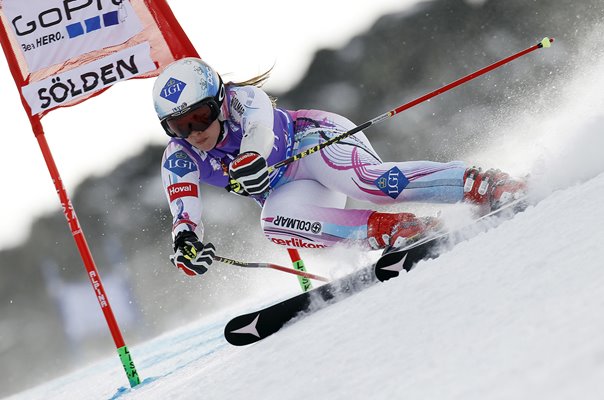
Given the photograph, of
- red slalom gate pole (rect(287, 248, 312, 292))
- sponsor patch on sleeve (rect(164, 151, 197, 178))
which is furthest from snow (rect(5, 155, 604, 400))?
red slalom gate pole (rect(287, 248, 312, 292))

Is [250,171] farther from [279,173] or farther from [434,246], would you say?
[434,246]

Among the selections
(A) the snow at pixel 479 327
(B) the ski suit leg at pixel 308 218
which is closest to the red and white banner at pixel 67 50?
(B) the ski suit leg at pixel 308 218

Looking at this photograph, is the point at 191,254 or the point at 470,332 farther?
the point at 191,254

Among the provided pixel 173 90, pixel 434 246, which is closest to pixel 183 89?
pixel 173 90

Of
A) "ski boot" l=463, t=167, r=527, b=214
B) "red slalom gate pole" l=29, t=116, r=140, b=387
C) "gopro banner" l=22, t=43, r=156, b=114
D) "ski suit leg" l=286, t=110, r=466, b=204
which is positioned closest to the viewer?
"ski boot" l=463, t=167, r=527, b=214

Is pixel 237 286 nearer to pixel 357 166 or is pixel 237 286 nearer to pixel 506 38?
pixel 357 166

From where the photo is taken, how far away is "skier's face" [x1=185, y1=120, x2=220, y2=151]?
388 cm

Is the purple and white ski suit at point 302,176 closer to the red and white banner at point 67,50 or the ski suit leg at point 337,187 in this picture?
the ski suit leg at point 337,187

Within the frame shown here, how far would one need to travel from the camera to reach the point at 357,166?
12.8 feet

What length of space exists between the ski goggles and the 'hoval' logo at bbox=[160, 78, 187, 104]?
0.25 ft

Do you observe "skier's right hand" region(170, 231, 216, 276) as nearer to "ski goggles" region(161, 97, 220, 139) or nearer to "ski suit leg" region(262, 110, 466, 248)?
"ski suit leg" region(262, 110, 466, 248)

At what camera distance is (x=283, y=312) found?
3.44 metres

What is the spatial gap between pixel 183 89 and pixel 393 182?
43.0 inches

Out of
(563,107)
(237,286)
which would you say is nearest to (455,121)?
(563,107)
